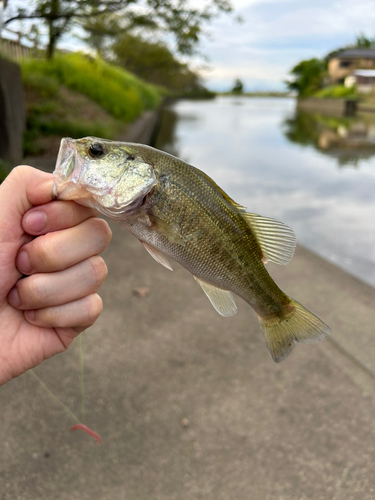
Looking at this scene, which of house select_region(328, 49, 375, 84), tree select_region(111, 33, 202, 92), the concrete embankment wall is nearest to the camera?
tree select_region(111, 33, 202, 92)

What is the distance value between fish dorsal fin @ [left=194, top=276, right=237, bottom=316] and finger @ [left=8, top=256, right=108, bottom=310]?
17.7 inches

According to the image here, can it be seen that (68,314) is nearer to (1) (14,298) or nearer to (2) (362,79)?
(1) (14,298)

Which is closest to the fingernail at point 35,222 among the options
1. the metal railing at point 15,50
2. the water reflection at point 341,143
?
the metal railing at point 15,50

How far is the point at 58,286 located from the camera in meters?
1.56

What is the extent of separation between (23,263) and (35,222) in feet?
0.60

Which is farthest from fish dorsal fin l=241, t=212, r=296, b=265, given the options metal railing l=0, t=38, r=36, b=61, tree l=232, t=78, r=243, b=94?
tree l=232, t=78, r=243, b=94

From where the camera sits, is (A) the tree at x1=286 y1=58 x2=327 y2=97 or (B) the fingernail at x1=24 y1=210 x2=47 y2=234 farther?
(A) the tree at x1=286 y1=58 x2=327 y2=97

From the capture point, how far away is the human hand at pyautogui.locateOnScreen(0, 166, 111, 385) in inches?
58.9

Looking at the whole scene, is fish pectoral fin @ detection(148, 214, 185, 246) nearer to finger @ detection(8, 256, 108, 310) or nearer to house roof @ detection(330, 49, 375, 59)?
finger @ detection(8, 256, 108, 310)

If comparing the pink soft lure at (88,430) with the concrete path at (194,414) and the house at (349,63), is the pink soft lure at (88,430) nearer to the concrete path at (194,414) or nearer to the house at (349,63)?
the concrete path at (194,414)

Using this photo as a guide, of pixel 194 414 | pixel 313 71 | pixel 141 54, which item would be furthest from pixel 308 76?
pixel 194 414

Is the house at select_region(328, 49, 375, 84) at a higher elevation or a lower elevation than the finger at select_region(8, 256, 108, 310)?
higher

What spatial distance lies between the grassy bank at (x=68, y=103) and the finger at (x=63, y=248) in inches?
294

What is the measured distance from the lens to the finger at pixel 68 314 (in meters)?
1.61
